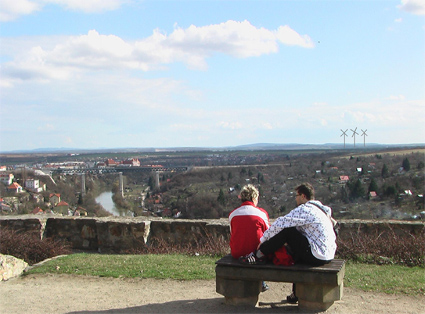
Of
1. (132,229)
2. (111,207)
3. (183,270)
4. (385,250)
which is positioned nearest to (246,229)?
(183,270)

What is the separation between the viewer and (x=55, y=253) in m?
9.10

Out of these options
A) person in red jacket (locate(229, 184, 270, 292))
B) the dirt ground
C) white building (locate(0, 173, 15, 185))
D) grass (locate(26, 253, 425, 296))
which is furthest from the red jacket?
white building (locate(0, 173, 15, 185))

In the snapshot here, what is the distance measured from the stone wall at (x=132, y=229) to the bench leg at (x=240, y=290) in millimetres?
4071

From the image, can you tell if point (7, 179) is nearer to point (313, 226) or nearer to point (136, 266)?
point (136, 266)

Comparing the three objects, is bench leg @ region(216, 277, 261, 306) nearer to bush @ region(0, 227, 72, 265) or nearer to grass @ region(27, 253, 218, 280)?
grass @ region(27, 253, 218, 280)

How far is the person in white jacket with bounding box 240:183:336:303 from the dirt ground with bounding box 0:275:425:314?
0.69 metres

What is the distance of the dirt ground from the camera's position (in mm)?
5031

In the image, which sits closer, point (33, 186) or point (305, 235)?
point (305, 235)

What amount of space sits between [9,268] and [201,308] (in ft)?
12.6

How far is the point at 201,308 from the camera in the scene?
16.7 ft

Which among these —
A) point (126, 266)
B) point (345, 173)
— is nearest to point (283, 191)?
point (345, 173)

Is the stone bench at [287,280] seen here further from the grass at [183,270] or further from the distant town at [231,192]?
the distant town at [231,192]

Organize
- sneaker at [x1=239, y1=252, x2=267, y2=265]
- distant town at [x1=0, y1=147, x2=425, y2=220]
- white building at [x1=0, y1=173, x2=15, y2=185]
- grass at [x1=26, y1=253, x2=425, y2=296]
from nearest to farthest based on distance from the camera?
sneaker at [x1=239, y1=252, x2=267, y2=265] → grass at [x1=26, y1=253, x2=425, y2=296] → distant town at [x1=0, y1=147, x2=425, y2=220] → white building at [x1=0, y1=173, x2=15, y2=185]

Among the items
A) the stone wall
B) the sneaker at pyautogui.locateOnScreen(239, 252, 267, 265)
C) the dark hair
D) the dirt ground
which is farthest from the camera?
the stone wall
